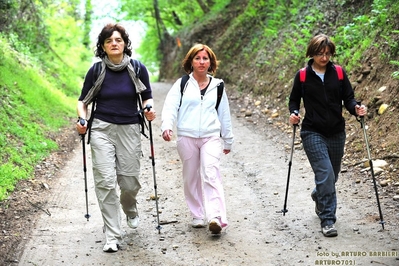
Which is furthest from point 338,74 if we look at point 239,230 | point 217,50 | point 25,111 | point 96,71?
point 217,50

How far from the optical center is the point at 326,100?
5.93 meters

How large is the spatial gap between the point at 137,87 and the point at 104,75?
370 mm

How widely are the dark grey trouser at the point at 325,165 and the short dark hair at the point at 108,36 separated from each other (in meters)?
2.18

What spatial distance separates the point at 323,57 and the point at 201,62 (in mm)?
1327

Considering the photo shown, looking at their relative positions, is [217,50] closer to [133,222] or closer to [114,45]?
[133,222]

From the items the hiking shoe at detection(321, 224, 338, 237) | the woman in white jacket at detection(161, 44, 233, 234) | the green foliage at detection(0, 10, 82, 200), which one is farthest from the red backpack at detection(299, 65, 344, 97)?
the green foliage at detection(0, 10, 82, 200)

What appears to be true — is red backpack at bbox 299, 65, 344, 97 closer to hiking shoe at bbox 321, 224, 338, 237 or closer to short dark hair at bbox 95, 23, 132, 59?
hiking shoe at bbox 321, 224, 338, 237

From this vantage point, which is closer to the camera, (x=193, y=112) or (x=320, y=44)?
(x=320, y=44)

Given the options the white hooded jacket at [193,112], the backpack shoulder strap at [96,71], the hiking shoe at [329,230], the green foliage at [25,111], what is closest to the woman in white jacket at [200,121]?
the white hooded jacket at [193,112]

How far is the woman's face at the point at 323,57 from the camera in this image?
19.1 feet

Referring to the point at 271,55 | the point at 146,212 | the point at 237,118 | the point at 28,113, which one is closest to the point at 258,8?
the point at 271,55

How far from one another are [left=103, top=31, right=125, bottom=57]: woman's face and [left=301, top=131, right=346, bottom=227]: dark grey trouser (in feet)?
7.27

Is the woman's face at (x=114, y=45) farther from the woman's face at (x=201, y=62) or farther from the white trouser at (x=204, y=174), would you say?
the white trouser at (x=204, y=174)

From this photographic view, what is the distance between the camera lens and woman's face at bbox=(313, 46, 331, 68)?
5.84 metres
